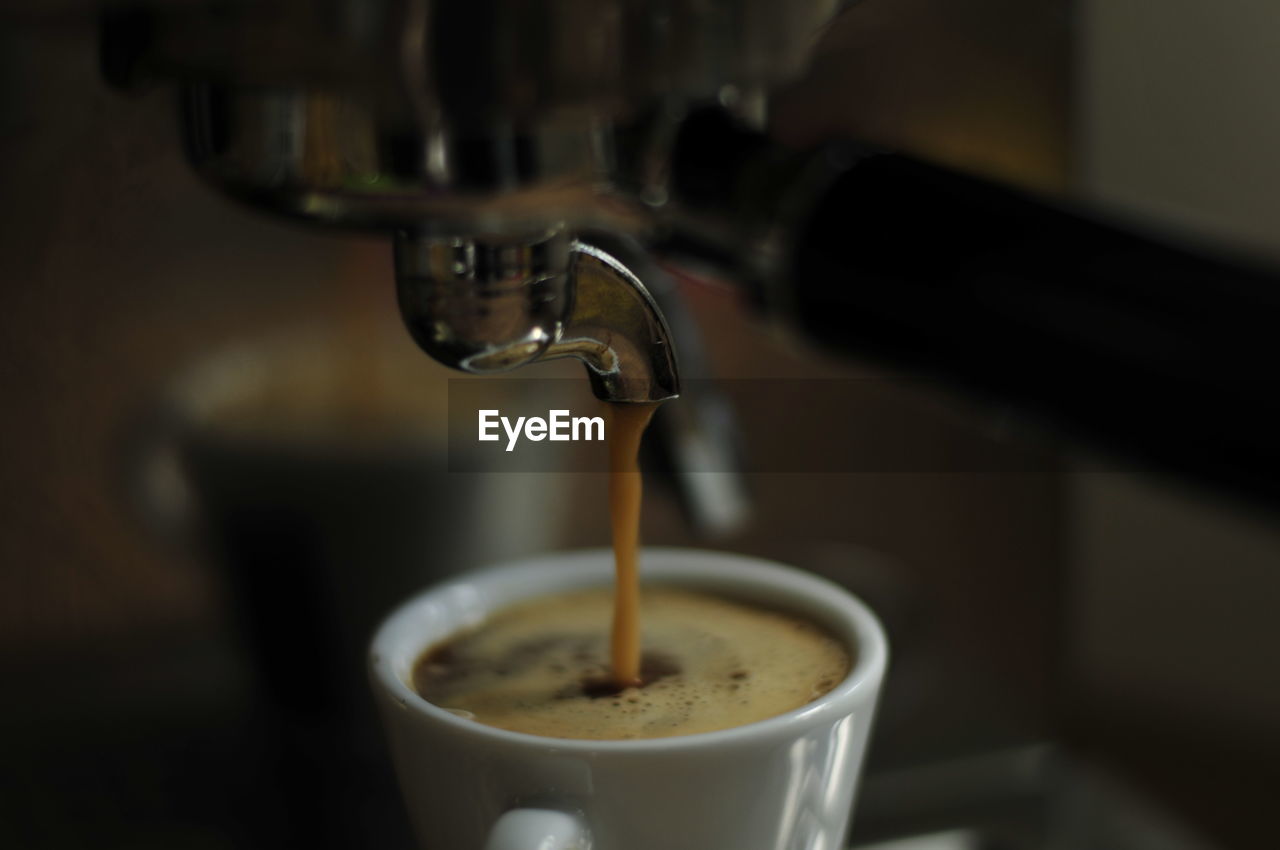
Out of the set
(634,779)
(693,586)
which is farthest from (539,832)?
(693,586)

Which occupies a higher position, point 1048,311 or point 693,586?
point 1048,311

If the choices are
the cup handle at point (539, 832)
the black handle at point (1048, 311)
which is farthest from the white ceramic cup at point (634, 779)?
the black handle at point (1048, 311)

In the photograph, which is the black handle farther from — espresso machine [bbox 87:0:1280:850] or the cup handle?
the cup handle

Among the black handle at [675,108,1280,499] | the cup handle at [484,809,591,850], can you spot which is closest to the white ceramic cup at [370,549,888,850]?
the cup handle at [484,809,591,850]

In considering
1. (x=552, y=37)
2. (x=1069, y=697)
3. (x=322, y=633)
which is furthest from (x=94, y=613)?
(x=1069, y=697)

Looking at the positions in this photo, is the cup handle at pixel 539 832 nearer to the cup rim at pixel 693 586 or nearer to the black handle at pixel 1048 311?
the cup rim at pixel 693 586

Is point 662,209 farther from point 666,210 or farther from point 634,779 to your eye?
point 634,779

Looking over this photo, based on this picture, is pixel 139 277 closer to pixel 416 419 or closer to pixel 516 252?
pixel 416 419
